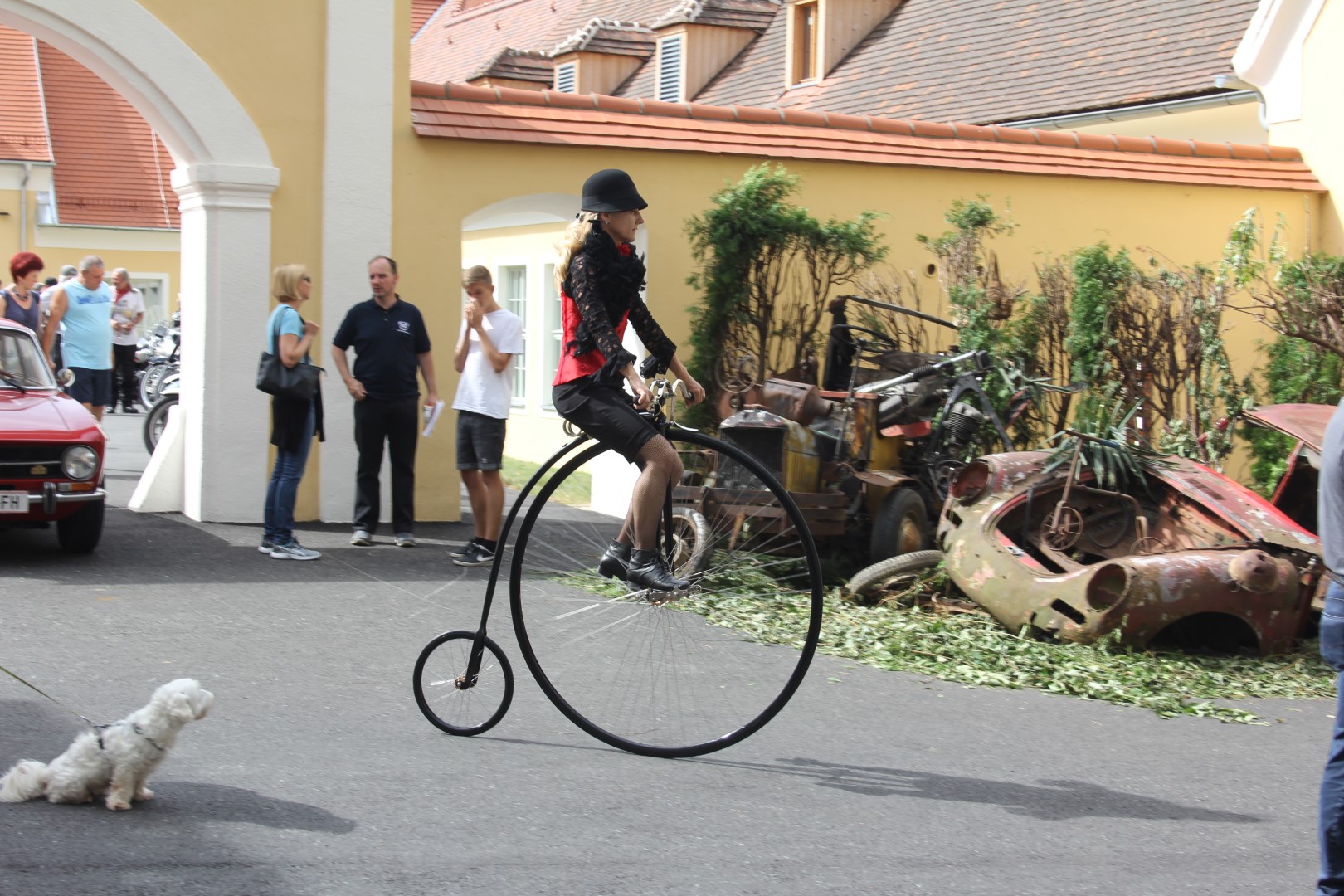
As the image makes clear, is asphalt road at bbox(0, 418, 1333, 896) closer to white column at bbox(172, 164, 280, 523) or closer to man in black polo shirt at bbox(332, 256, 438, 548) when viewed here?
man in black polo shirt at bbox(332, 256, 438, 548)

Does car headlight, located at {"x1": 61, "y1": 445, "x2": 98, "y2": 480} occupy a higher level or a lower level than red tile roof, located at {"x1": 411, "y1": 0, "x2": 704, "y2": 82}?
lower

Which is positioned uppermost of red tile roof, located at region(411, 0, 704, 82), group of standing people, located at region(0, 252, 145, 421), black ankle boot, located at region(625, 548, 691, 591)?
red tile roof, located at region(411, 0, 704, 82)

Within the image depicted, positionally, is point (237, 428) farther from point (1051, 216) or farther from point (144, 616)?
point (1051, 216)

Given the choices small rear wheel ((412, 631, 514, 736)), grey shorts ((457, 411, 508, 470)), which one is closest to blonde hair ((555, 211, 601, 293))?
small rear wheel ((412, 631, 514, 736))

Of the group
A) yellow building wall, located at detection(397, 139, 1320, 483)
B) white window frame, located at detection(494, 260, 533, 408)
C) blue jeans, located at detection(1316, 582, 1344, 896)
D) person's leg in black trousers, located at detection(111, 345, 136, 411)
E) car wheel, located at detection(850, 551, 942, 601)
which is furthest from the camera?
person's leg in black trousers, located at detection(111, 345, 136, 411)

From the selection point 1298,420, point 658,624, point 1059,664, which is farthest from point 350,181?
point 1298,420

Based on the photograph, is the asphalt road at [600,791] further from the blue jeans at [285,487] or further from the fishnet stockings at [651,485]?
the blue jeans at [285,487]

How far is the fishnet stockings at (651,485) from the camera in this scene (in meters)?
5.66

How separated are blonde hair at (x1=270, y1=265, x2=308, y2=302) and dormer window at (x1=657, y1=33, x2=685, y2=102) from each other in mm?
18619

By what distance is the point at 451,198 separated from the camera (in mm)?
12109

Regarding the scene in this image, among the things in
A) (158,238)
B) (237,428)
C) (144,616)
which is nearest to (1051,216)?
(237,428)

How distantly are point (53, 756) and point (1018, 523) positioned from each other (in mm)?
5579

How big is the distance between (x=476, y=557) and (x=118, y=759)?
552 centimetres

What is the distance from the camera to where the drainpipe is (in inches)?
1304
